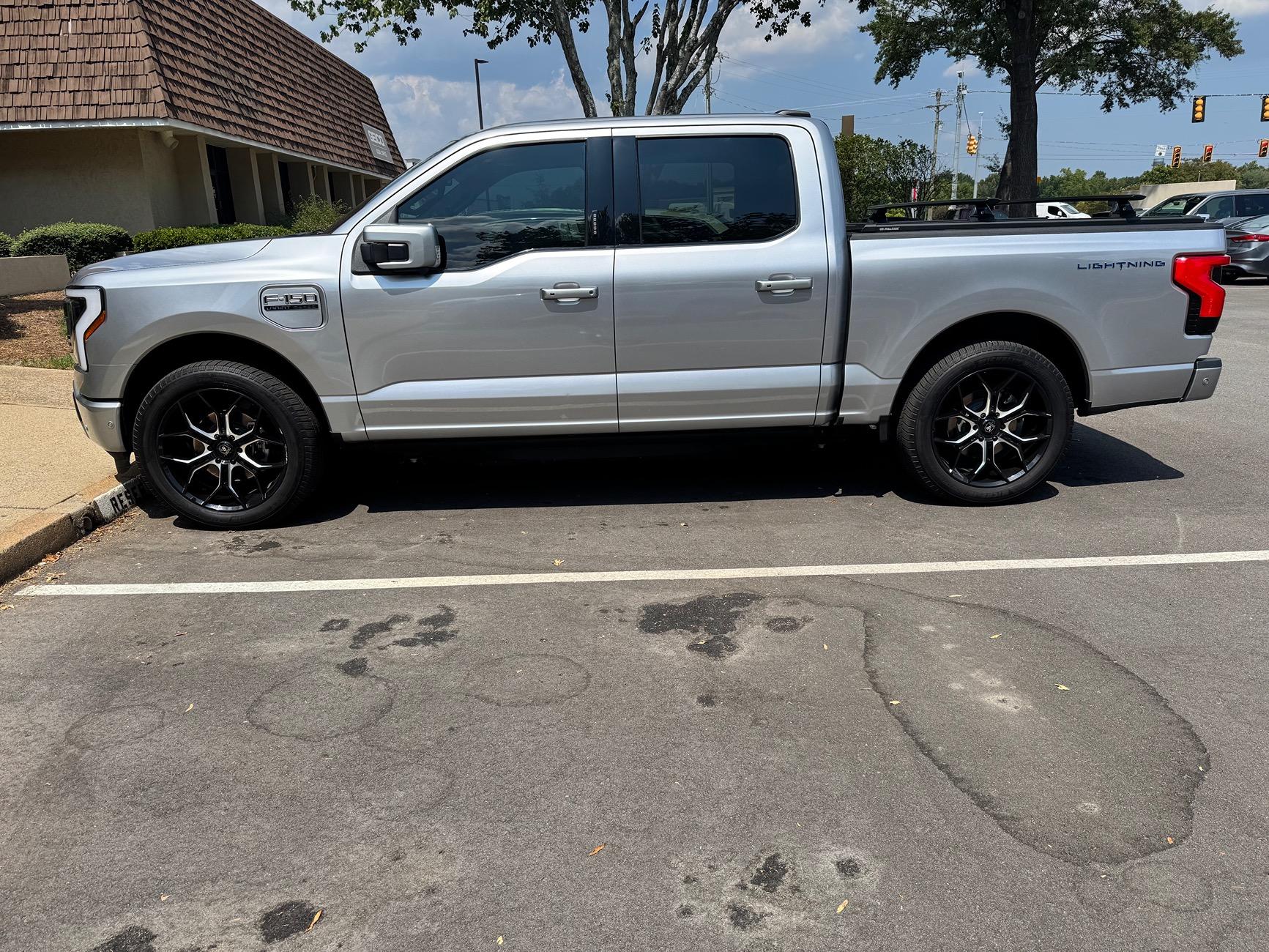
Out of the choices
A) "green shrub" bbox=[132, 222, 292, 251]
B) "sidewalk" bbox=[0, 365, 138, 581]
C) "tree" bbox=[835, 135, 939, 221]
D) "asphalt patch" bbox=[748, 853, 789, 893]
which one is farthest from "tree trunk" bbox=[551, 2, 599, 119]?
"tree" bbox=[835, 135, 939, 221]

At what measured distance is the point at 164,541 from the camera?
534cm

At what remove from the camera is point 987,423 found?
5461 mm

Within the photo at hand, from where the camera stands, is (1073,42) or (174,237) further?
(1073,42)

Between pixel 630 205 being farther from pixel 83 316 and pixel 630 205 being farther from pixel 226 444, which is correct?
pixel 83 316

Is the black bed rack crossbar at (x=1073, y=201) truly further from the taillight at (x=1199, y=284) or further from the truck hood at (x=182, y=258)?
the truck hood at (x=182, y=258)

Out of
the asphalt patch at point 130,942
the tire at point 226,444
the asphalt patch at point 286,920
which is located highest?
the tire at point 226,444

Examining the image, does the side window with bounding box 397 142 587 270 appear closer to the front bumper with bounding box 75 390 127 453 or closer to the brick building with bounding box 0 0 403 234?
the front bumper with bounding box 75 390 127 453

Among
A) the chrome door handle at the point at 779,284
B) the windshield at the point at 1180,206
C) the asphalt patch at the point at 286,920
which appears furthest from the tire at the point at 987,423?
the windshield at the point at 1180,206

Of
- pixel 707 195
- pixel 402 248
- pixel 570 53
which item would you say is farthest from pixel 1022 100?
pixel 402 248

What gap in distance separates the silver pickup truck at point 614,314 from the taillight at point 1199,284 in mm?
11

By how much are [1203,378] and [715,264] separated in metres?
2.86

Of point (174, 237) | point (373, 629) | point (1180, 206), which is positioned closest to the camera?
point (373, 629)

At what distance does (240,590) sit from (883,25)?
34648 mm

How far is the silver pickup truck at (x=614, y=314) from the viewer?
5.04m
